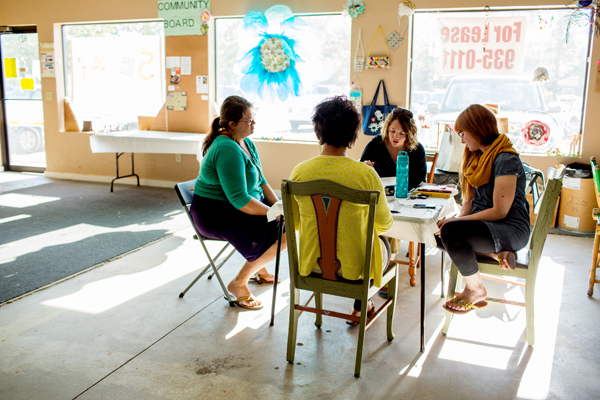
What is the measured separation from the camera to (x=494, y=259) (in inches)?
95.3

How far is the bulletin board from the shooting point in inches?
241

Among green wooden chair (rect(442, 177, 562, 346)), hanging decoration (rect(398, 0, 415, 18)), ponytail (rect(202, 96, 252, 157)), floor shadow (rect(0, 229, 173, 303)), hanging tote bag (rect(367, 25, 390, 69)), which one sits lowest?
floor shadow (rect(0, 229, 173, 303))

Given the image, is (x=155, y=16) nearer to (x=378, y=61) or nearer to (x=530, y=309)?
(x=378, y=61)

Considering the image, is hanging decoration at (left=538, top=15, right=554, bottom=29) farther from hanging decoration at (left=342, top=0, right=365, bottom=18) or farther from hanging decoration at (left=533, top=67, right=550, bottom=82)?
hanging decoration at (left=342, top=0, right=365, bottom=18)

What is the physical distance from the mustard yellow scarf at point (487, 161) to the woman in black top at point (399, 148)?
71cm

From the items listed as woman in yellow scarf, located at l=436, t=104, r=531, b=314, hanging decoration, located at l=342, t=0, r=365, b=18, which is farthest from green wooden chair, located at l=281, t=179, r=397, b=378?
hanging decoration, located at l=342, t=0, r=365, b=18

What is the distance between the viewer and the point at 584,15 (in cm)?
465

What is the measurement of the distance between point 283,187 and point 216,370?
2.91ft

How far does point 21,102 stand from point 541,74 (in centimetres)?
702

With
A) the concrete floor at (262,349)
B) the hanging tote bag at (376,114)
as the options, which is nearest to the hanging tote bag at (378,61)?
the hanging tote bag at (376,114)

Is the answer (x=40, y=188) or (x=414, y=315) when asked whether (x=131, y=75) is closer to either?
(x=40, y=188)

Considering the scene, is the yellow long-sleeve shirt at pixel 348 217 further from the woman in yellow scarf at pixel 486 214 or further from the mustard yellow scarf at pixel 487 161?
the mustard yellow scarf at pixel 487 161

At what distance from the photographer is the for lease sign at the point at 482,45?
495cm

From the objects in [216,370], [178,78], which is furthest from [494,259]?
[178,78]
